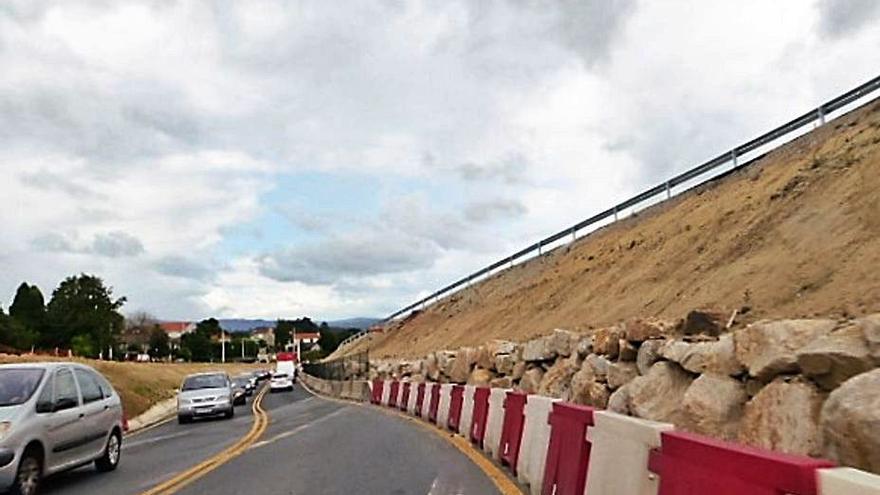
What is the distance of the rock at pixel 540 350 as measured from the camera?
886 inches

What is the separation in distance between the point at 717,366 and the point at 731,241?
1338 centimetres

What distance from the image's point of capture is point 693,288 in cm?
2358

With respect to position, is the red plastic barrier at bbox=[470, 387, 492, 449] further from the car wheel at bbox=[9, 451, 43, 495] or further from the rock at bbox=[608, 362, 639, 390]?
the car wheel at bbox=[9, 451, 43, 495]

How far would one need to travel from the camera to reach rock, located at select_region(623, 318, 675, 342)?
15570 millimetres

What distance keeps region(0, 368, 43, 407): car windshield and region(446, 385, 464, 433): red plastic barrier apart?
8.87m

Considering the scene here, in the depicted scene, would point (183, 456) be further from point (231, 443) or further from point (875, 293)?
point (875, 293)

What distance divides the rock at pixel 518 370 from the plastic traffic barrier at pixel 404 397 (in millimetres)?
6143

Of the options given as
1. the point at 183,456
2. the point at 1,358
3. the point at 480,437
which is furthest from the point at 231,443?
the point at 1,358

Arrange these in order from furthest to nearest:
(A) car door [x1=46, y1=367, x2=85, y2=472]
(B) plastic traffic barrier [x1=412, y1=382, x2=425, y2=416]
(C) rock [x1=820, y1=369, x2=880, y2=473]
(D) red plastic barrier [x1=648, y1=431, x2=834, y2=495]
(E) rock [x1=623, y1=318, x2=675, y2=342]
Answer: (B) plastic traffic barrier [x1=412, y1=382, x2=425, y2=416] → (E) rock [x1=623, y1=318, x2=675, y2=342] → (A) car door [x1=46, y1=367, x2=85, y2=472] → (C) rock [x1=820, y1=369, x2=880, y2=473] → (D) red plastic barrier [x1=648, y1=431, x2=834, y2=495]

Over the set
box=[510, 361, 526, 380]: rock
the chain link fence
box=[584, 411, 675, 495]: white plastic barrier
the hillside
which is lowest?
the chain link fence

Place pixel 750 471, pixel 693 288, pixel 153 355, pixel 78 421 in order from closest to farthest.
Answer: pixel 750 471 < pixel 78 421 < pixel 693 288 < pixel 153 355

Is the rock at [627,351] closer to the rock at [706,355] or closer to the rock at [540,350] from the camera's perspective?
the rock at [706,355]

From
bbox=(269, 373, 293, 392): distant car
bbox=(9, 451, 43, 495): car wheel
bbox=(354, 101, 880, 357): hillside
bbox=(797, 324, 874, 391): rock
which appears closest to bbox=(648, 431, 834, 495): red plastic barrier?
bbox=(797, 324, 874, 391): rock

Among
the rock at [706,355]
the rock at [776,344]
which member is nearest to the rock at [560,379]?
the rock at [706,355]
